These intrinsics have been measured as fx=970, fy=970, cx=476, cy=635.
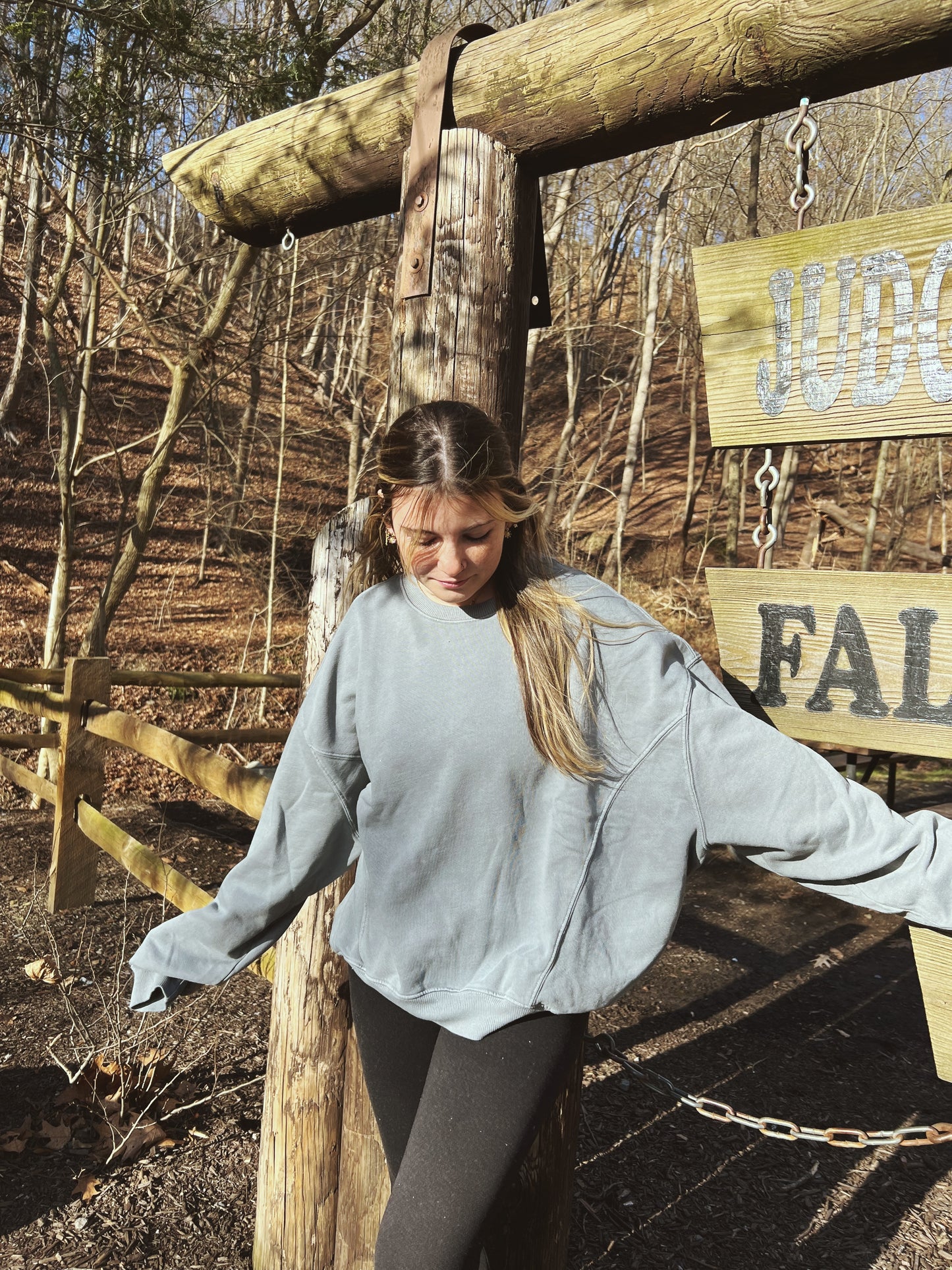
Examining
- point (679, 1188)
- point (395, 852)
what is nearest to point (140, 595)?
point (679, 1188)

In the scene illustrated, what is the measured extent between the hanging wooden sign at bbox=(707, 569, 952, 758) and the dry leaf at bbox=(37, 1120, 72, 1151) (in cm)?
246

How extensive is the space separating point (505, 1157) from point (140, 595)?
39.6 ft

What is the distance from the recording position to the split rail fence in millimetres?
3781

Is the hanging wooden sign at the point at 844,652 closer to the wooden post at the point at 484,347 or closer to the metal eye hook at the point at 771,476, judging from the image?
the metal eye hook at the point at 771,476

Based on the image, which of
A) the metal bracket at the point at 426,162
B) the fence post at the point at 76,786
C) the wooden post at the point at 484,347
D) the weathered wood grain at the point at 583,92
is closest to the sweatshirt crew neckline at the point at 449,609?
the wooden post at the point at 484,347

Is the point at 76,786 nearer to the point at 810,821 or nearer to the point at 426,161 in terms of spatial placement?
the point at 426,161

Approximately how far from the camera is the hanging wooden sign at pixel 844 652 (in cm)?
169

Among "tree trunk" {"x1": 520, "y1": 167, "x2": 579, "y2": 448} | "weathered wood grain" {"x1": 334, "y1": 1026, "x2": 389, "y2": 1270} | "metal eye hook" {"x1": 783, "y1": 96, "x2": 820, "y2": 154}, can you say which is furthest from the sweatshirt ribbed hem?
"tree trunk" {"x1": 520, "y1": 167, "x2": 579, "y2": 448}

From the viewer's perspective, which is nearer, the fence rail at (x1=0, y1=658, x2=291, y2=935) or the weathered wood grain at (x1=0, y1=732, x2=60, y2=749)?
the fence rail at (x1=0, y1=658, x2=291, y2=935)

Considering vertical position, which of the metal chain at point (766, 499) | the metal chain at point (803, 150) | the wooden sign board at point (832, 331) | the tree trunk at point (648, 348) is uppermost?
the tree trunk at point (648, 348)

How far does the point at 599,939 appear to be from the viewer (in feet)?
5.19

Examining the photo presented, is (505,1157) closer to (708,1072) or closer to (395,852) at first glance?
(395,852)

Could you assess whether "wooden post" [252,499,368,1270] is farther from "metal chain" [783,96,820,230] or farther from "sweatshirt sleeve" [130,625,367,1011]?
"metal chain" [783,96,820,230]

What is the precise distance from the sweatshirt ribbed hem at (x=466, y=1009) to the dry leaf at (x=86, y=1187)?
165cm
